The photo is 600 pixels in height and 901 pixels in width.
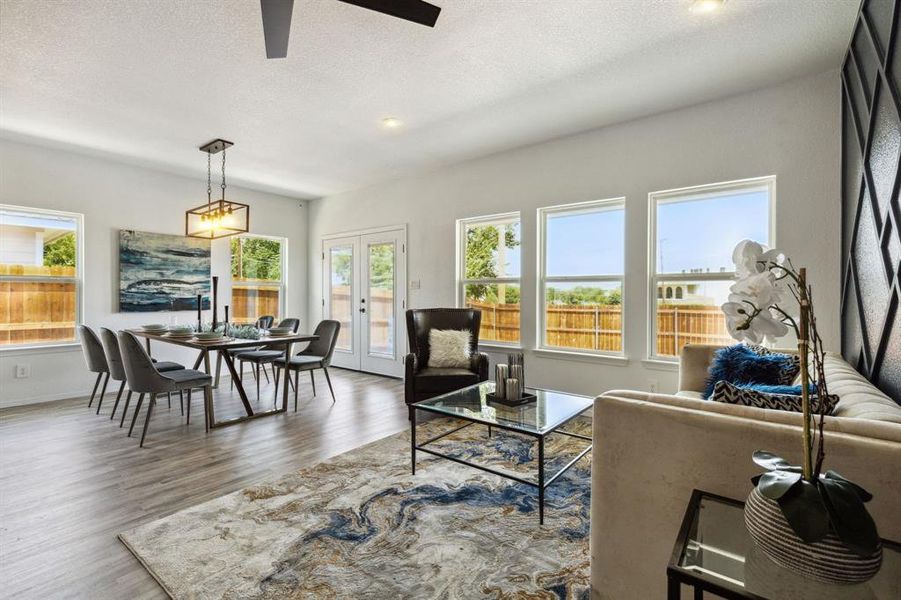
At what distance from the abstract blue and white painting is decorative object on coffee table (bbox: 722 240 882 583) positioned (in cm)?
598

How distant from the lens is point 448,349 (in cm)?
428

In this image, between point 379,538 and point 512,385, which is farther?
point 512,385

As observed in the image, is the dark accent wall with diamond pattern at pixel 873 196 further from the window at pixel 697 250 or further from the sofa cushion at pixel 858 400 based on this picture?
the window at pixel 697 250

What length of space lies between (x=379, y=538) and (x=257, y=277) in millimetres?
5227

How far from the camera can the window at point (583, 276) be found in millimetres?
4086

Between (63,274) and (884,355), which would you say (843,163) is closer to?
(884,355)

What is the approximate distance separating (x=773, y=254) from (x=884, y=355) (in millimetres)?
1508

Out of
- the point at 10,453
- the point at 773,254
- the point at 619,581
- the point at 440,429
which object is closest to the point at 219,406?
the point at 10,453

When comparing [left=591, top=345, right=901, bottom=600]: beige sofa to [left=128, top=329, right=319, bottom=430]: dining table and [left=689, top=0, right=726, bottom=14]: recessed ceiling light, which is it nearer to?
[left=689, top=0, right=726, bottom=14]: recessed ceiling light

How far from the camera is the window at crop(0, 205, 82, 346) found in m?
4.44

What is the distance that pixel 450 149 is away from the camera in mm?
4602

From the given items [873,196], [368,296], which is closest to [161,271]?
[368,296]

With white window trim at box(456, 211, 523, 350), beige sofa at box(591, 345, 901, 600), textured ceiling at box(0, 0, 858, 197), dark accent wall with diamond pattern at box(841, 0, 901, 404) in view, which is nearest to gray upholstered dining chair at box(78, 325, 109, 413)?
textured ceiling at box(0, 0, 858, 197)

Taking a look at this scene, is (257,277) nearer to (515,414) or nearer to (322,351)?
(322,351)
